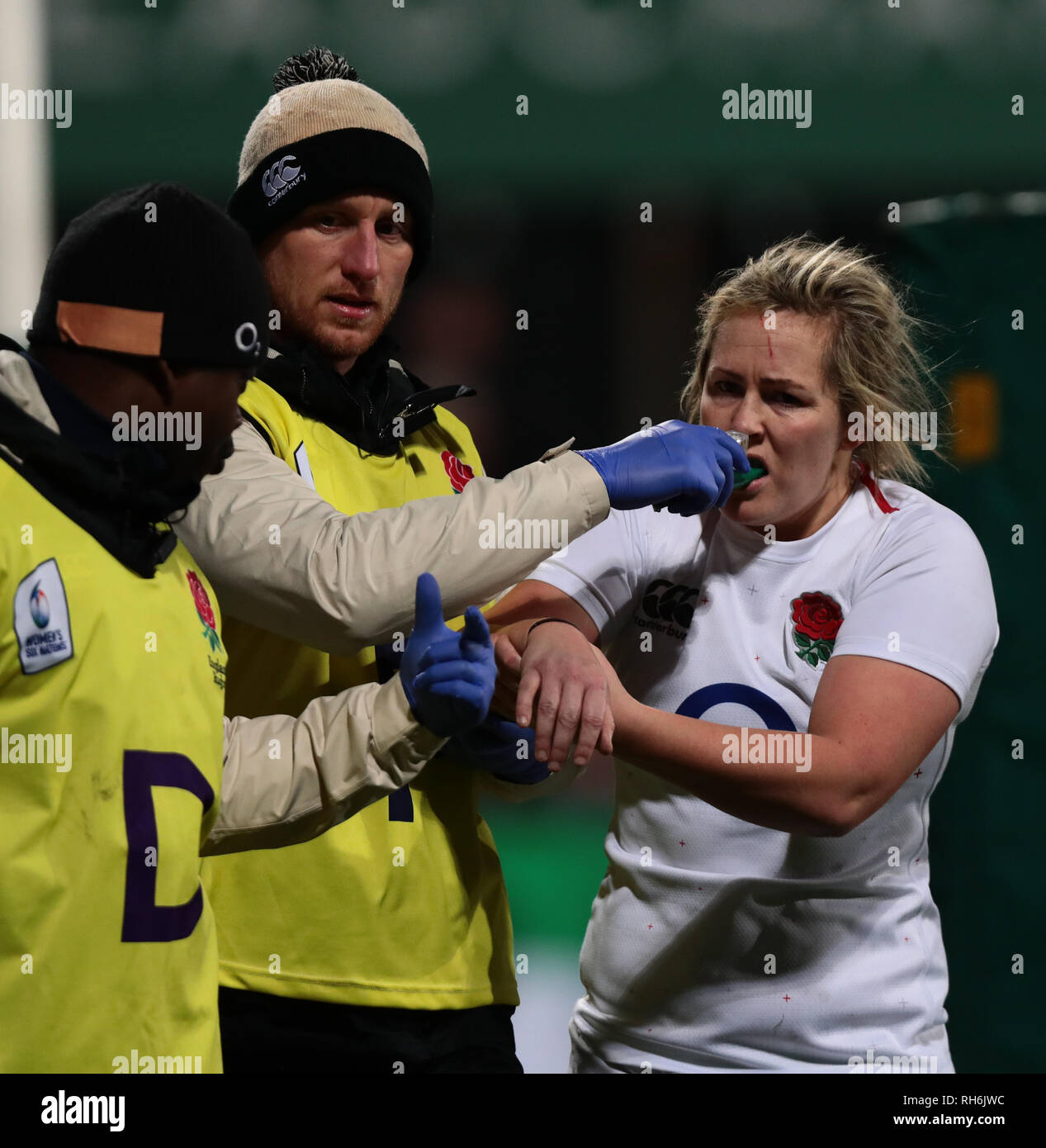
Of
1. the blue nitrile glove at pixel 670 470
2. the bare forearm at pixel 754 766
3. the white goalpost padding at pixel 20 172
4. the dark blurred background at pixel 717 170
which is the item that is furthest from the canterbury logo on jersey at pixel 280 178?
the white goalpost padding at pixel 20 172

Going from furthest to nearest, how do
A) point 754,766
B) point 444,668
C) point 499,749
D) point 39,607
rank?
point 499,749
point 754,766
point 444,668
point 39,607

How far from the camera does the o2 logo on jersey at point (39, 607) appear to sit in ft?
4.32

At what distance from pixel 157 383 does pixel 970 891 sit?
7.02ft

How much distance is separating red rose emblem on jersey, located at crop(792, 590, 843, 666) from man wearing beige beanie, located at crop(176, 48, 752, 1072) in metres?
0.25

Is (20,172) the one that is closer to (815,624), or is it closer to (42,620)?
(815,624)

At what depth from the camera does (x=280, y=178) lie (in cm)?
198

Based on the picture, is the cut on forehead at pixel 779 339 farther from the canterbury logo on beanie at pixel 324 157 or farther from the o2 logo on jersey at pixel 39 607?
the o2 logo on jersey at pixel 39 607

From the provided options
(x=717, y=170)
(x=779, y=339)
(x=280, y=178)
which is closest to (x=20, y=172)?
(x=717, y=170)

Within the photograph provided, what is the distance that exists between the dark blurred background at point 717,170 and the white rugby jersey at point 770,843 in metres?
0.94

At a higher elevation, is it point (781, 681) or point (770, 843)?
point (781, 681)

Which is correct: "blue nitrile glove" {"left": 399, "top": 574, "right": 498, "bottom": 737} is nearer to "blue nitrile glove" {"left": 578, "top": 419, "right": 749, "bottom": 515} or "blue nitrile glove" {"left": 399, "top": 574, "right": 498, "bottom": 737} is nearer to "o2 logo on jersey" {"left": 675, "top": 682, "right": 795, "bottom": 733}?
"blue nitrile glove" {"left": 578, "top": 419, "right": 749, "bottom": 515}

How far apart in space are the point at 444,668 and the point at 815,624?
25.9 inches
